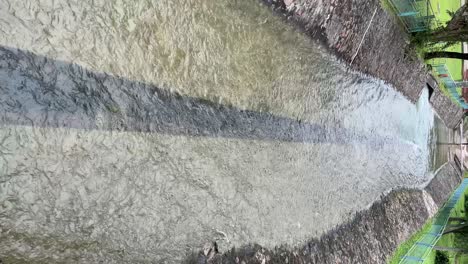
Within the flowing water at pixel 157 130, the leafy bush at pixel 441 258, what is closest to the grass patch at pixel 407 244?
the flowing water at pixel 157 130

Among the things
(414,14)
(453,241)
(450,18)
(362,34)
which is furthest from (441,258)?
(362,34)

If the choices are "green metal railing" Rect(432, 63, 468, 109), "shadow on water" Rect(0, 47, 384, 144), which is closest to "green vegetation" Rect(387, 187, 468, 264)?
"green metal railing" Rect(432, 63, 468, 109)

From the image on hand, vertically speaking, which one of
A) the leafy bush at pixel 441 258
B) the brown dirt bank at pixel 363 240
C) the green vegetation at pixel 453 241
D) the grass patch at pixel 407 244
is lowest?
the leafy bush at pixel 441 258

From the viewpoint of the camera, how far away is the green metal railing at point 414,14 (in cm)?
599

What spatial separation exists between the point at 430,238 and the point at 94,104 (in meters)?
7.41

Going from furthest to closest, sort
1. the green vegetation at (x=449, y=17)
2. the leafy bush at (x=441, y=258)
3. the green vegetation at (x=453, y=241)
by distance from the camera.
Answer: the leafy bush at (x=441, y=258) → the green vegetation at (x=453, y=241) → the green vegetation at (x=449, y=17)

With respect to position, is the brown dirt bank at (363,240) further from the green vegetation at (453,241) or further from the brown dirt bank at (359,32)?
the brown dirt bank at (359,32)

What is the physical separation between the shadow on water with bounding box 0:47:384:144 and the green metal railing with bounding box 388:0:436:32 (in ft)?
11.4

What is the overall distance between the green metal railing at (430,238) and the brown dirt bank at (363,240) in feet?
0.92

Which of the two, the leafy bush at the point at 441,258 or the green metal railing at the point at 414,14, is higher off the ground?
the green metal railing at the point at 414,14

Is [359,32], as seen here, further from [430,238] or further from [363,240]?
[430,238]

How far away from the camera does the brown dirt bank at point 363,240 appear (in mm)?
3736

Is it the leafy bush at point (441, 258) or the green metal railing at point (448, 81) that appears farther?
the leafy bush at point (441, 258)

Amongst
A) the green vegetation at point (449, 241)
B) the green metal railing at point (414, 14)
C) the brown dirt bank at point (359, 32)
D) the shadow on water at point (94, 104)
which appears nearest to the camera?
the shadow on water at point (94, 104)
